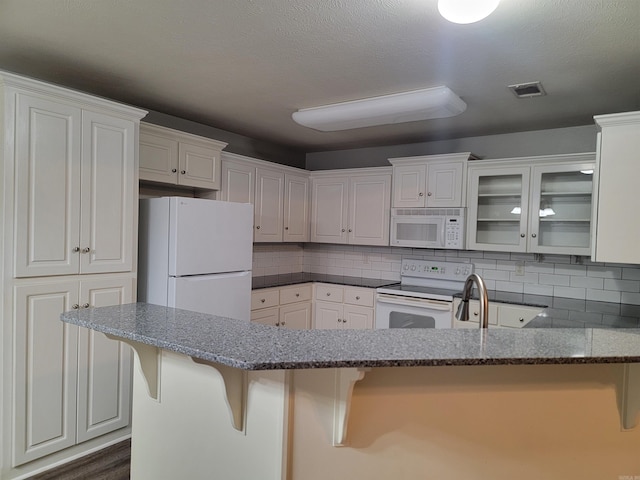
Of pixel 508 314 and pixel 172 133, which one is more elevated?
pixel 172 133

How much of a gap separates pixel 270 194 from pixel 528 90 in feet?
8.08

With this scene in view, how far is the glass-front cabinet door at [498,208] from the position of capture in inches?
134

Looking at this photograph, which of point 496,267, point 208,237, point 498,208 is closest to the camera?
point 208,237

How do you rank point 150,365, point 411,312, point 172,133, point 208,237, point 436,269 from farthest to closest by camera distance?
point 436,269 → point 411,312 → point 172,133 → point 208,237 → point 150,365

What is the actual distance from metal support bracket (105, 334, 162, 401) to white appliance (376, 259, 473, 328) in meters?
2.63

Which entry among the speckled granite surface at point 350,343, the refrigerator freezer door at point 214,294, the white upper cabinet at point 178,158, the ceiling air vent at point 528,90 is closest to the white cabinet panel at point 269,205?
the white upper cabinet at point 178,158

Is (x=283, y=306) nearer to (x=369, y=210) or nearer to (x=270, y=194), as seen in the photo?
(x=270, y=194)

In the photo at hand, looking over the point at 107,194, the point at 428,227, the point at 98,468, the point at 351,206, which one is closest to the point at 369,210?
the point at 351,206

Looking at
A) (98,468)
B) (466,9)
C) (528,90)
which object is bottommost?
(98,468)

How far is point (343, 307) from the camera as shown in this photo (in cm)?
412

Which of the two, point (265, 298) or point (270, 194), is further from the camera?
point (270, 194)

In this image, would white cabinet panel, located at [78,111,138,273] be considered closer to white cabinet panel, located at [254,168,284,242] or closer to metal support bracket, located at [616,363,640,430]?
white cabinet panel, located at [254,168,284,242]

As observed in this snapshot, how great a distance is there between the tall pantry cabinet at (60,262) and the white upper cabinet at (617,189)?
2902mm

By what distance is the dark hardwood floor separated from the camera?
2.30 metres
